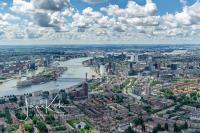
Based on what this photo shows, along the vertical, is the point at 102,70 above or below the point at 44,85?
above

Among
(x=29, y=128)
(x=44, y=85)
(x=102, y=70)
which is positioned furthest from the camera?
(x=102, y=70)

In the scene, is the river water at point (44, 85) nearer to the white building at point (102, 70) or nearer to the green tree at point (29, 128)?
the white building at point (102, 70)

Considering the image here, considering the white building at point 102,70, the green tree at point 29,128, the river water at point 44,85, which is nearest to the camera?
the green tree at point 29,128

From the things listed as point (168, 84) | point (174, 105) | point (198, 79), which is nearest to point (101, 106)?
point (174, 105)

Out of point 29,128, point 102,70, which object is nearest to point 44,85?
point 102,70

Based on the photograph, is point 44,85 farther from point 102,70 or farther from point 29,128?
point 29,128

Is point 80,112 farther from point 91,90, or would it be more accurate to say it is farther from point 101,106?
point 91,90

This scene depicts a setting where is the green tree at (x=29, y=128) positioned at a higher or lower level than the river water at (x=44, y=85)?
higher

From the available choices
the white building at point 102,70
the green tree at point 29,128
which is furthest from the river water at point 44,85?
the green tree at point 29,128

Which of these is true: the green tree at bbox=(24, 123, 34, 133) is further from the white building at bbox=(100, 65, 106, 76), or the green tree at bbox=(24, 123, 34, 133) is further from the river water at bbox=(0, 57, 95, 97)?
the white building at bbox=(100, 65, 106, 76)

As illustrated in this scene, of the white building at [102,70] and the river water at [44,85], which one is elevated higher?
the white building at [102,70]

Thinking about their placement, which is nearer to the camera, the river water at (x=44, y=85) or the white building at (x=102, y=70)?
the river water at (x=44, y=85)

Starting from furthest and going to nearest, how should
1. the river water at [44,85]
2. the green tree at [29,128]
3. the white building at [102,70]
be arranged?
1. the white building at [102,70]
2. the river water at [44,85]
3. the green tree at [29,128]
